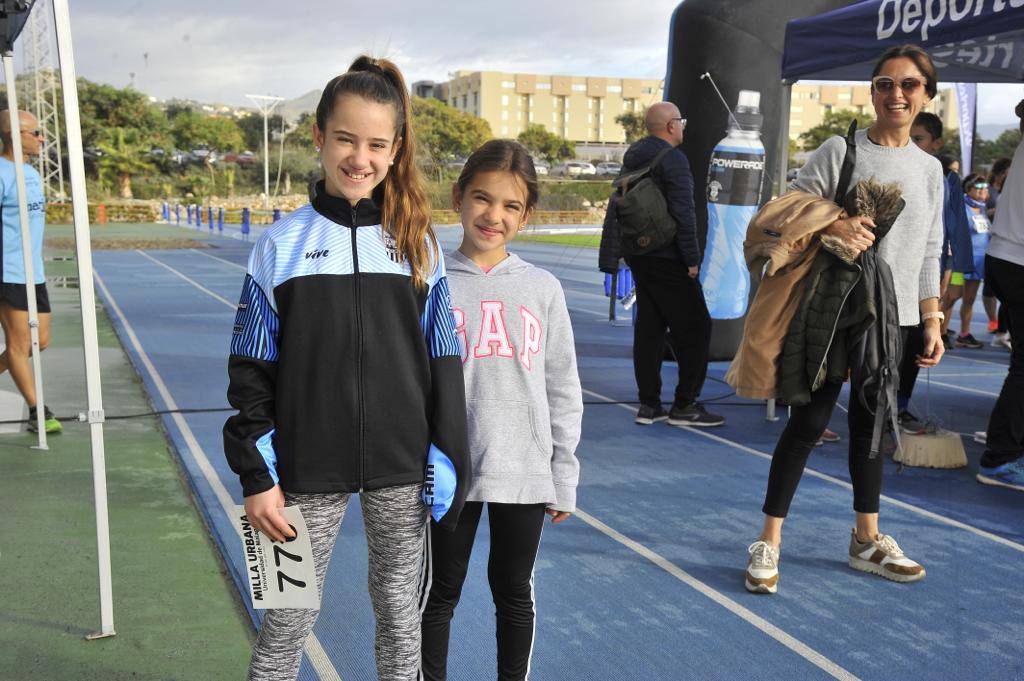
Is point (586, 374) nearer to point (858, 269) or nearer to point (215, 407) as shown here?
point (215, 407)

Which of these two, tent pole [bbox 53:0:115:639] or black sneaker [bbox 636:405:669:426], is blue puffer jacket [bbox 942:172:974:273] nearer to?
black sneaker [bbox 636:405:669:426]

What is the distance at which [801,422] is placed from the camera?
3543 millimetres

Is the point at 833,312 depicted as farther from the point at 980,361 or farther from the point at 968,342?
the point at 968,342

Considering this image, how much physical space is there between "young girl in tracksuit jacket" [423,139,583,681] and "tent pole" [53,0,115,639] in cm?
123

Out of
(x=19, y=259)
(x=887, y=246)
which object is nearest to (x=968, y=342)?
(x=887, y=246)

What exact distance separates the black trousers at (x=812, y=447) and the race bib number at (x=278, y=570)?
2096mm

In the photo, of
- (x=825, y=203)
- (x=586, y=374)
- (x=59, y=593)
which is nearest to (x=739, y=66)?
(x=586, y=374)

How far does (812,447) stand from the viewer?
3539mm

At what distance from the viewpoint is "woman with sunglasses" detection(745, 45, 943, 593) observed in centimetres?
346

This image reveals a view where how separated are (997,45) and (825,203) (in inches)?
174

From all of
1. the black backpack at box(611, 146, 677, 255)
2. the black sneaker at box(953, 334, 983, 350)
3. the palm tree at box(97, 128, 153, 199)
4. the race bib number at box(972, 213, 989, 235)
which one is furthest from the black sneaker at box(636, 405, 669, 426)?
the palm tree at box(97, 128, 153, 199)

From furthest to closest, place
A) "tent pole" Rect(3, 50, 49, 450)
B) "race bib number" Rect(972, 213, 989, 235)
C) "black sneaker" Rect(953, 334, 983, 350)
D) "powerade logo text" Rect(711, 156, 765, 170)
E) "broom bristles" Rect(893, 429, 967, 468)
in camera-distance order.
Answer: "race bib number" Rect(972, 213, 989, 235), "black sneaker" Rect(953, 334, 983, 350), "powerade logo text" Rect(711, 156, 765, 170), "broom bristles" Rect(893, 429, 967, 468), "tent pole" Rect(3, 50, 49, 450)

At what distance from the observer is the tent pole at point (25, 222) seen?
5.11 meters

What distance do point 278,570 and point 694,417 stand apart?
4.52 meters
